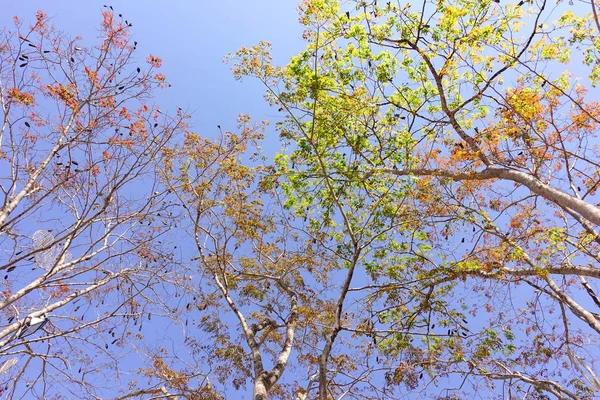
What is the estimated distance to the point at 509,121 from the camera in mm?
6488

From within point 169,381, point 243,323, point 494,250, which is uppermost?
point 494,250

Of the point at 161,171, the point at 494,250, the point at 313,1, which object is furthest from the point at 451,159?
the point at 161,171

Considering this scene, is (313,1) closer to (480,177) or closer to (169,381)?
(480,177)

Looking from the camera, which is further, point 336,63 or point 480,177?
point 336,63

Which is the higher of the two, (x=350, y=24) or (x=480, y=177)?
(x=350, y=24)

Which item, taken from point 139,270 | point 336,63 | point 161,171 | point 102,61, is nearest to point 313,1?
point 336,63

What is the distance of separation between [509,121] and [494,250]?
227cm

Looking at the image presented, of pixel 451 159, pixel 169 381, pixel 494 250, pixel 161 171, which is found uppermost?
pixel 451 159

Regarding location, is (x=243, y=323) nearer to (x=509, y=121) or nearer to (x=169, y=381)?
(x=169, y=381)

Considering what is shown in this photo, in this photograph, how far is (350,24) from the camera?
665 cm

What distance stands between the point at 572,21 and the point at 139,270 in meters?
7.58

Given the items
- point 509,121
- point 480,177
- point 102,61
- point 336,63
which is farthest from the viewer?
point 336,63

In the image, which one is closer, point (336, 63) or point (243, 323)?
point (243, 323)

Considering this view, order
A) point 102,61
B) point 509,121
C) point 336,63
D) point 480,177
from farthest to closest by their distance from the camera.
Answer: point 336,63, point 509,121, point 480,177, point 102,61
